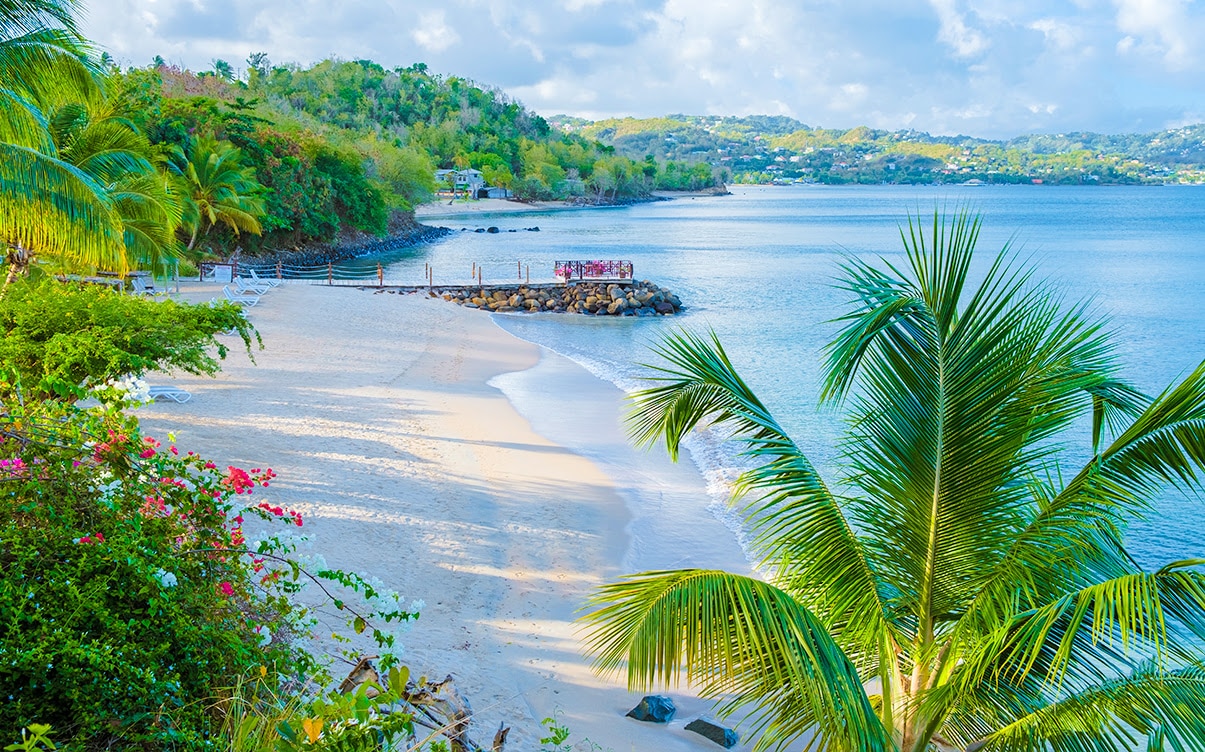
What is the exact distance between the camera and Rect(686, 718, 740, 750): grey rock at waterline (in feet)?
23.4

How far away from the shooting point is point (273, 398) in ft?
52.7

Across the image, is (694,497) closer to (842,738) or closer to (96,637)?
(842,738)

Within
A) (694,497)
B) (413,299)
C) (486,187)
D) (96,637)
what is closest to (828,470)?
(694,497)

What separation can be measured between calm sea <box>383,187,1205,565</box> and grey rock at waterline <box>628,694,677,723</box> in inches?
168

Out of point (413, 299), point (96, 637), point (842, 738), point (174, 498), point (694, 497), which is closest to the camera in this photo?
point (96, 637)

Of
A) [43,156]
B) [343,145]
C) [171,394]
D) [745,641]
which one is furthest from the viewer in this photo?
[343,145]

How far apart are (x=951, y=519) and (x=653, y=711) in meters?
3.22

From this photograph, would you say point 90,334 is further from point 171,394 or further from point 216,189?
point 216,189

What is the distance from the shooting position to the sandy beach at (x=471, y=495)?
777 cm

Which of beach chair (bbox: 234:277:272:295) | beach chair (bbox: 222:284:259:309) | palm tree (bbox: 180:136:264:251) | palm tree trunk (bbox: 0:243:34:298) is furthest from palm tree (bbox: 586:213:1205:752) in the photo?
palm tree (bbox: 180:136:264:251)

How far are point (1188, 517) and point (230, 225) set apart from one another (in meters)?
37.6

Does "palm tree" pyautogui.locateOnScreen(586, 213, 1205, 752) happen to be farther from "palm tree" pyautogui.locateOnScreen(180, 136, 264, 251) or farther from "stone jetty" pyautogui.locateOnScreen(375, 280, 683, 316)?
"palm tree" pyautogui.locateOnScreen(180, 136, 264, 251)

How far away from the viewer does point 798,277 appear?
50.2 m

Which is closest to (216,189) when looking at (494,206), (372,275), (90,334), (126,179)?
(372,275)
